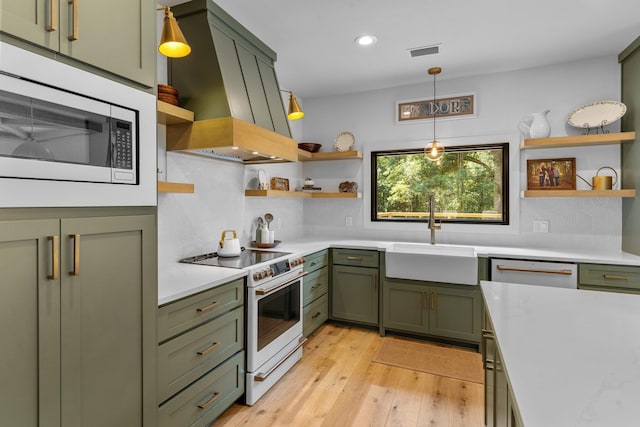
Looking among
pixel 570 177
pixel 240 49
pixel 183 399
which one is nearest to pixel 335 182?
pixel 240 49

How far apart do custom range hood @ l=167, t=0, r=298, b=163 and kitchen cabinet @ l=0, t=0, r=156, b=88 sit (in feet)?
2.40

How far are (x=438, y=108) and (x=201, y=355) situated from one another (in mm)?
3246

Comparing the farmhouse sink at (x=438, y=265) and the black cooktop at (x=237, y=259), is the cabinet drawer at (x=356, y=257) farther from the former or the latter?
the black cooktop at (x=237, y=259)

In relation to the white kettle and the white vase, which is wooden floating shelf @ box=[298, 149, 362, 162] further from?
the white vase

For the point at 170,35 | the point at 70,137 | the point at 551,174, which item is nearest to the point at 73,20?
the point at 70,137

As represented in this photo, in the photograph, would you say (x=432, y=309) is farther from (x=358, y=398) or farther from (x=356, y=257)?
(x=358, y=398)

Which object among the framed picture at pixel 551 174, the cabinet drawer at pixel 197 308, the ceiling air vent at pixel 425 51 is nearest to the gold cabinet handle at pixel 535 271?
the framed picture at pixel 551 174

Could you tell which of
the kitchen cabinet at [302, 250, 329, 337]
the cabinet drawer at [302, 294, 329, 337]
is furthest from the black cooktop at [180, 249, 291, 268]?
the cabinet drawer at [302, 294, 329, 337]

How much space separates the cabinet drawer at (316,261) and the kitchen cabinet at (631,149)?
2616mm

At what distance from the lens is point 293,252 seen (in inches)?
113

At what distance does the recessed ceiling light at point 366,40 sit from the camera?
2658 mm

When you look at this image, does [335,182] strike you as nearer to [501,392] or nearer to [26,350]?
[501,392]

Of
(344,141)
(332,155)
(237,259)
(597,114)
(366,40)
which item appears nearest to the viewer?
(237,259)

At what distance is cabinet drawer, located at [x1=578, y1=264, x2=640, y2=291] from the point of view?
249 cm
